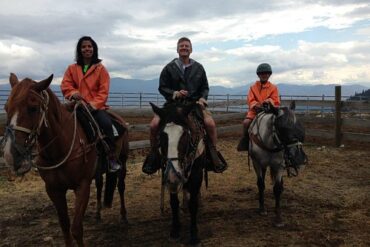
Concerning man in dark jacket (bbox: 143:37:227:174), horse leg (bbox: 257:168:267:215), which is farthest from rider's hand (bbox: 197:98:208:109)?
horse leg (bbox: 257:168:267:215)

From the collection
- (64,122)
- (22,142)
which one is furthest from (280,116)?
(22,142)

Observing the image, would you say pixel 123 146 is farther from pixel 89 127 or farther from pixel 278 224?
pixel 278 224

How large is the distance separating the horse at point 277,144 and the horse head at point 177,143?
1588 mm

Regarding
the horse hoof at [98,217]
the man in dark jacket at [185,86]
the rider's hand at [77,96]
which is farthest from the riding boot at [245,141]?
the rider's hand at [77,96]

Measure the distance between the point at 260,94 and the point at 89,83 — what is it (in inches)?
123

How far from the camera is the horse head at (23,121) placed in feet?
11.2

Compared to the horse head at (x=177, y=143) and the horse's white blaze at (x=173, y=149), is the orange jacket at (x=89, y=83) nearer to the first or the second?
the horse head at (x=177, y=143)

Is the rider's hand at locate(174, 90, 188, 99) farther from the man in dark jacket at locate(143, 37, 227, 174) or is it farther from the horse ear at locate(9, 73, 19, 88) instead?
the horse ear at locate(9, 73, 19, 88)

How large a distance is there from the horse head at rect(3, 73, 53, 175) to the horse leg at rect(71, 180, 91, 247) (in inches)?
35.1

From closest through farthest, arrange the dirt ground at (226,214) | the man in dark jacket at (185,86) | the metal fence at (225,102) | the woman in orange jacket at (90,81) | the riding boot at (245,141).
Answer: the woman in orange jacket at (90,81)
the dirt ground at (226,214)
the man in dark jacket at (185,86)
the riding boot at (245,141)
the metal fence at (225,102)

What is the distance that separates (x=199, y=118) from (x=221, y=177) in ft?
12.4

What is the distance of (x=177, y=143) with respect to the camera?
427 centimetres

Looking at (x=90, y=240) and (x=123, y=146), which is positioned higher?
(x=123, y=146)

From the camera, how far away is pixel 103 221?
6.07 metres
